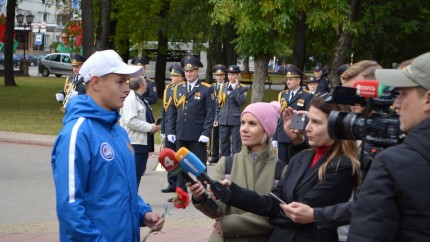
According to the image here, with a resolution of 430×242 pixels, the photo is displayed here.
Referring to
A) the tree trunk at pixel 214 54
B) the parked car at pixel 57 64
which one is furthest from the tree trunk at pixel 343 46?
the parked car at pixel 57 64

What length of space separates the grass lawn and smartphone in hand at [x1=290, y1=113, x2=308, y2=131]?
Answer: 1581 cm

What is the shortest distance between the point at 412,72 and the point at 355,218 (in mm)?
635

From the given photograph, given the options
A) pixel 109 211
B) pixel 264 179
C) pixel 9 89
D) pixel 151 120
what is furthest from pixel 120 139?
pixel 9 89

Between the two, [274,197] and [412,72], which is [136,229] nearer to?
[274,197]

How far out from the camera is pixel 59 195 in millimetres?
4582

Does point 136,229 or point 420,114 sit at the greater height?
point 420,114

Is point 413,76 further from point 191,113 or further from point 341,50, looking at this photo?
point 341,50

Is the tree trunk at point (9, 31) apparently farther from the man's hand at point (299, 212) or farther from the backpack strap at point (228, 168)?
the man's hand at point (299, 212)

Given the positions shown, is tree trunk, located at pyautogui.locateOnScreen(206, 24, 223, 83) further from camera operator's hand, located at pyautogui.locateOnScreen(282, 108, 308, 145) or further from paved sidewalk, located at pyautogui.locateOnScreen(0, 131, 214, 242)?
camera operator's hand, located at pyautogui.locateOnScreen(282, 108, 308, 145)

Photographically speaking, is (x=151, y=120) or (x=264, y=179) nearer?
(x=264, y=179)

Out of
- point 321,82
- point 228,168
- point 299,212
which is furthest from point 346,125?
point 321,82

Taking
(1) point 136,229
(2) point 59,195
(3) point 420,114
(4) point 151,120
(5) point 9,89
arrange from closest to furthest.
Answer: (3) point 420,114 < (2) point 59,195 < (1) point 136,229 < (4) point 151,120 < (5) point 9,89

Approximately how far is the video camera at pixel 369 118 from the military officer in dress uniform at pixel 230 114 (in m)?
13.3

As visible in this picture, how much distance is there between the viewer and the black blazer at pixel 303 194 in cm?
473
